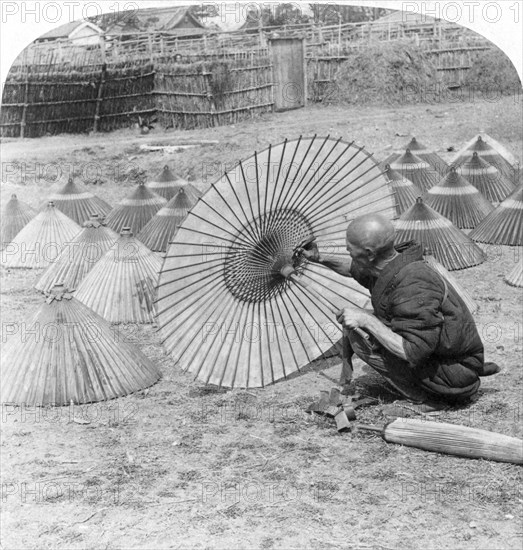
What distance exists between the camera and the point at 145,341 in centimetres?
678

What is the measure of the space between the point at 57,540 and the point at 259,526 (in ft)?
3.03

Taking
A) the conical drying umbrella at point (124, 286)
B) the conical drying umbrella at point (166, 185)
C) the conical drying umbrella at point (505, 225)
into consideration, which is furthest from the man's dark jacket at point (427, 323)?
the conical drying umbrella at point (166, 185)

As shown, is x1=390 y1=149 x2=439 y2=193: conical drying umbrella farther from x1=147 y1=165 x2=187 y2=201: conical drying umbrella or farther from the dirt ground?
the dirt ground

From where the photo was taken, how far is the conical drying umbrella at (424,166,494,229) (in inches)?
412

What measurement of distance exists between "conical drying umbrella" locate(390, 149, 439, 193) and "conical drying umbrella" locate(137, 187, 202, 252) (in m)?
3.78

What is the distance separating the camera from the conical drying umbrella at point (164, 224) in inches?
384

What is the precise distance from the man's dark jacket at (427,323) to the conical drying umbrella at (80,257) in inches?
155

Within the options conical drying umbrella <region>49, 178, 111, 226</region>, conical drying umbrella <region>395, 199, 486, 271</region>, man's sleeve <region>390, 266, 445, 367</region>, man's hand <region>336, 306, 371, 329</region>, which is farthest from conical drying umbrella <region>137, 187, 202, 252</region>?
man's sleeve <region>390, 266, 445, 367</region>

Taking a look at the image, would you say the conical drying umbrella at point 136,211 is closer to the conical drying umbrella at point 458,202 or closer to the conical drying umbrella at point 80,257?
the conical drying umbrella at point 80,257

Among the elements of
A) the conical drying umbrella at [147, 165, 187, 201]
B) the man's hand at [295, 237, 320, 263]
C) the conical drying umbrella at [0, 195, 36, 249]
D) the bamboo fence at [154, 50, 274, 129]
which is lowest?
the conical drying umbrella at [0, 195, 36, 249]

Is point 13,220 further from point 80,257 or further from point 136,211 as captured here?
point 80,257

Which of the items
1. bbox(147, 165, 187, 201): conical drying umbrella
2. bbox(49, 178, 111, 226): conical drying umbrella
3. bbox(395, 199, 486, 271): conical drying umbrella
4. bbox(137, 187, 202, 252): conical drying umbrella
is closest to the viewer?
bbox(395, 199, 486, 271): conical drying umbrella

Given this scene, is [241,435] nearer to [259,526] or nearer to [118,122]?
[259,526]

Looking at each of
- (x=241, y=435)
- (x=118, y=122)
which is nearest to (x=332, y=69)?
(x=118, y=122)
